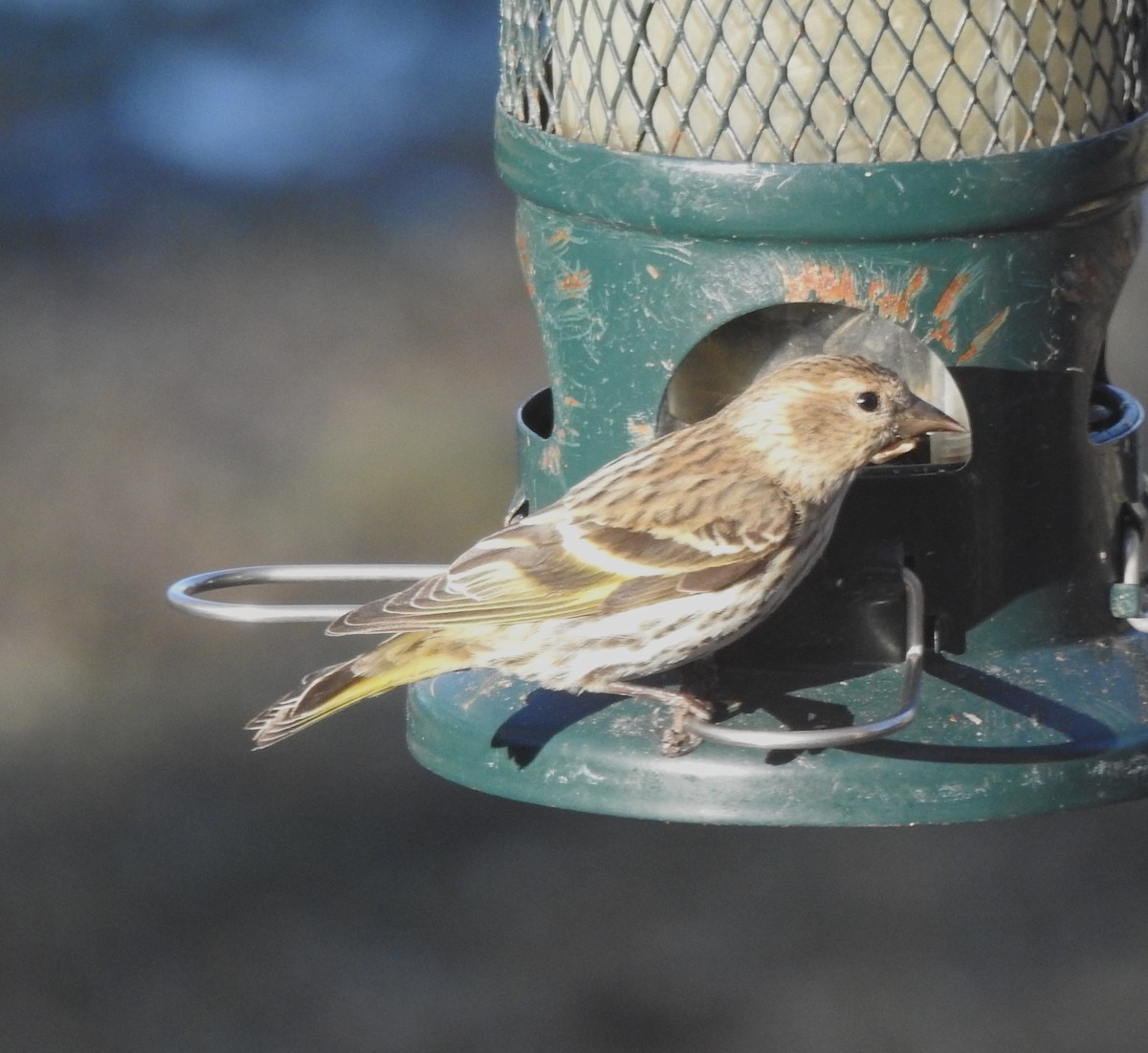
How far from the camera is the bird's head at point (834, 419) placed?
4.36 m

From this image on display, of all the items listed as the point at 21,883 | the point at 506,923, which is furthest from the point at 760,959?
the point at 21,883

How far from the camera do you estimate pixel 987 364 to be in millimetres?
4426

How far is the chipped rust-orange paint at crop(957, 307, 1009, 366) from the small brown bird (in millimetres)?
112

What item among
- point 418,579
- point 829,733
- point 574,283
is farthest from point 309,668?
point 829,733

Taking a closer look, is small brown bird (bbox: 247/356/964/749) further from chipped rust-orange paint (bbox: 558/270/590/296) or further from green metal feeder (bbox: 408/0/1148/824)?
chipped rust-orange paint (bbox: 558/270/590/296)

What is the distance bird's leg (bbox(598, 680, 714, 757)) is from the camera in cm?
419

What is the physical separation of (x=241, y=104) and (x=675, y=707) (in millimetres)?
4787

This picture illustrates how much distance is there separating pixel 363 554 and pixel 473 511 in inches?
15.4

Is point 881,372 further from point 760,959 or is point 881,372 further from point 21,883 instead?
point 21,883

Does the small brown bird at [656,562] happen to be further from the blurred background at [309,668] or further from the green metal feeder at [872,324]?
the blurred background at [309,668]

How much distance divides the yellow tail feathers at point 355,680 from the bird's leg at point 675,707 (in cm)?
28

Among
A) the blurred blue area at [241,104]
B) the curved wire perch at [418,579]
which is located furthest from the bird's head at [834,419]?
the blurred blue area at [241,104]

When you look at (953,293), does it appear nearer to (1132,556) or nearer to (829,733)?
(1132,556)

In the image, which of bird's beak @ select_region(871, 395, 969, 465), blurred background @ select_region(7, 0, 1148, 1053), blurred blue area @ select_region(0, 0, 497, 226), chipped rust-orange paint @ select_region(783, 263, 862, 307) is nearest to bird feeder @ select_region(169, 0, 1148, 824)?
chipped rust-orange paint @ select_region(783, 263, 862, 307)
